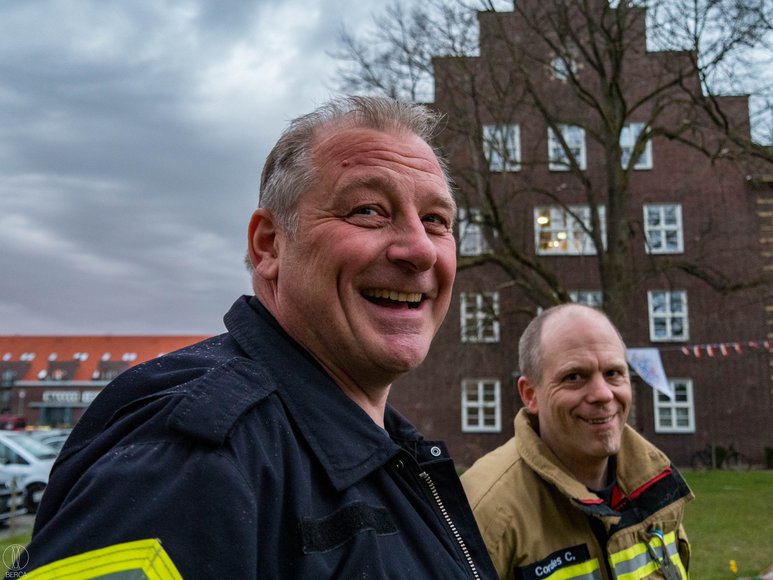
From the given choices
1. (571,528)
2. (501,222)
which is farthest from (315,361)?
(501,222)

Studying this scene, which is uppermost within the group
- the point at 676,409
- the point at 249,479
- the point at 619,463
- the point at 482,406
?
the point at 249,479

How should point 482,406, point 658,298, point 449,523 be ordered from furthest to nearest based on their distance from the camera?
point 482,406 → point 658,298 → point 449,523

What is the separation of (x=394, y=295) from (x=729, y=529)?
10.9 metres

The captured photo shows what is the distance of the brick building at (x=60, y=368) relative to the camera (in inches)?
2554

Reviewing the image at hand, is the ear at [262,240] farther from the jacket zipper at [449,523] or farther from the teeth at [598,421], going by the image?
the teeth at [598,421]

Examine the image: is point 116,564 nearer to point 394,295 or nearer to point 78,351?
point 394,295

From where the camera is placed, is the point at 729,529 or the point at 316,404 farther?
the point at 729,529

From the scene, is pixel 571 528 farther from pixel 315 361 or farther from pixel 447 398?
pixel 447 398

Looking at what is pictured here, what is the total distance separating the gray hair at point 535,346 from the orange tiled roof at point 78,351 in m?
65.7

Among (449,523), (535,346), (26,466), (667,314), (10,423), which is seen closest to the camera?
(449,523)

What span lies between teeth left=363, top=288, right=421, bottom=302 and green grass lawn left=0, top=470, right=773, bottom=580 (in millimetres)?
5112

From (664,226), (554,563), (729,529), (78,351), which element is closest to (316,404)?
(554,563)

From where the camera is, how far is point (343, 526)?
1216mm

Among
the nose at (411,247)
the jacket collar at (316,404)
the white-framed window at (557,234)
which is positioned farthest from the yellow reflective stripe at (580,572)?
the white-framed window at (557,234)
